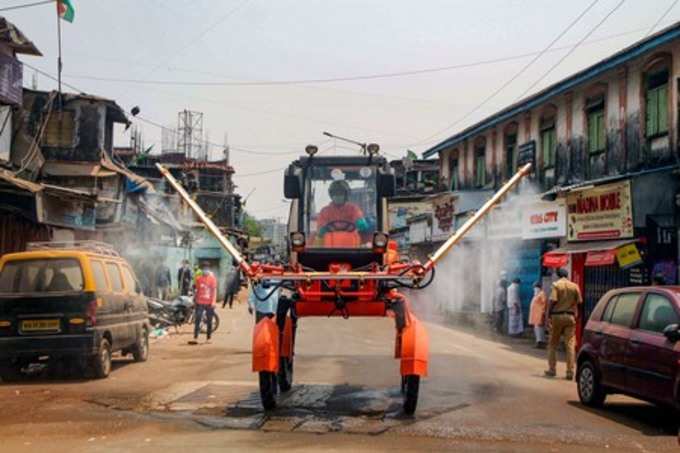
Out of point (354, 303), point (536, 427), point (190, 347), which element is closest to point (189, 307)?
point (190, 347)

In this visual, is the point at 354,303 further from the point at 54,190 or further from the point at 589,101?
the point at 589,101

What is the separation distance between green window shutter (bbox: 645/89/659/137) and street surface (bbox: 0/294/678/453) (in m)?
6.76

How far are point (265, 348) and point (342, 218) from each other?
6.99ft

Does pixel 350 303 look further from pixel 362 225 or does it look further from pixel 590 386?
pixel 590 386

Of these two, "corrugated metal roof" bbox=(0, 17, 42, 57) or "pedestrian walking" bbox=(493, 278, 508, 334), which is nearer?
"corrugated metal roof" bbox=(0, 17, 42, 57)

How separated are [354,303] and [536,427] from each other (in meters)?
2.59

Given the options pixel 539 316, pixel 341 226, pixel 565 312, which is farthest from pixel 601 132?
pixel 341 226

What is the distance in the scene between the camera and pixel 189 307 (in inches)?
957

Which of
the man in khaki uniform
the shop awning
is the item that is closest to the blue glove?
the man in khaki uniform

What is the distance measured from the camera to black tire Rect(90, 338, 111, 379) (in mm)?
12750

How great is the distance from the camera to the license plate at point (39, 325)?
12.4 meters

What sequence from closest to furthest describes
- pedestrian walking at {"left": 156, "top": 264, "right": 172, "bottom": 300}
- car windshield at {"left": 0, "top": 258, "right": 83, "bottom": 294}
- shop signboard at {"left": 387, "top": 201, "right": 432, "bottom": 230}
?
1. car windshield at {"left": 0, "top": 258, "right": 83, "bottom": 294}
2. pedestrian walking at {"left": 156, "top": 264, "right": 172, "bottom": 300}
3. shop signboard at {"left": 387, "top": 201, "right": 432, "bottom": 230}

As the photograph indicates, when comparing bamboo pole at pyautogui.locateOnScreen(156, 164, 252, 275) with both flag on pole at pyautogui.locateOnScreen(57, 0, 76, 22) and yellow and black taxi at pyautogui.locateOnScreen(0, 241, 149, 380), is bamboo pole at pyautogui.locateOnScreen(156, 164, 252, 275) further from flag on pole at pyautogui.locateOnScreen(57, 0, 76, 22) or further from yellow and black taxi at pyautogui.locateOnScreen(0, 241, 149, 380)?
flag on pole at pyautogui.locateOnScreen(57, 0, 76, 22)

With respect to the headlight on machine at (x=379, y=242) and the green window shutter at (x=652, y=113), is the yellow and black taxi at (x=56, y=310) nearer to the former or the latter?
the headlight on machine at (x=379, y=242)
